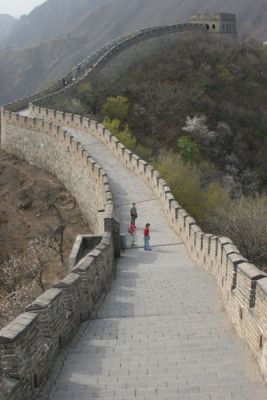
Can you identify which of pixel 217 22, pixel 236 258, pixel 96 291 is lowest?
pixel 96 291

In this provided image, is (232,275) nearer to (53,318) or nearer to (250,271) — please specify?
(250,271)

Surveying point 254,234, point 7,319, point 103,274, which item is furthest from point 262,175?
point 103,274

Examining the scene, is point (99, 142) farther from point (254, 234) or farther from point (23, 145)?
point (254, 234)

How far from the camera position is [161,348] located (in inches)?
264

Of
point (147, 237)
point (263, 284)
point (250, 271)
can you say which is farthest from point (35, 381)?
point (147, 237)

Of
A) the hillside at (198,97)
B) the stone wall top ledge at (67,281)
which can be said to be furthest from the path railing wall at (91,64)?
the stone wall top ledge at (67,281)

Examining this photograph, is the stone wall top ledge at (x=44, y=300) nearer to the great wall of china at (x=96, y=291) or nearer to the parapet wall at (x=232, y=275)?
the great wall of china at (x=96, y=291)

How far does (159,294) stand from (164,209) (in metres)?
6.53

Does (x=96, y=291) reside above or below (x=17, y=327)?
below

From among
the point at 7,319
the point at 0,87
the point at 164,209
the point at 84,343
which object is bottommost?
the point at 7,319

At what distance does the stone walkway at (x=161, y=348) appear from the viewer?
5.55 metres

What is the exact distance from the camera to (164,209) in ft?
52.7

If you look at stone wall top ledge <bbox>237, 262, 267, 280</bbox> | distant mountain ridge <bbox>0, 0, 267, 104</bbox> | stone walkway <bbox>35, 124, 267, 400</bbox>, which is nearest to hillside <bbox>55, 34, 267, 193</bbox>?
stone walkway <bbox>35, 124, 267, 400</bbox>

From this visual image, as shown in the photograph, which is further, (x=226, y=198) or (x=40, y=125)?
(x=40, y=125)
